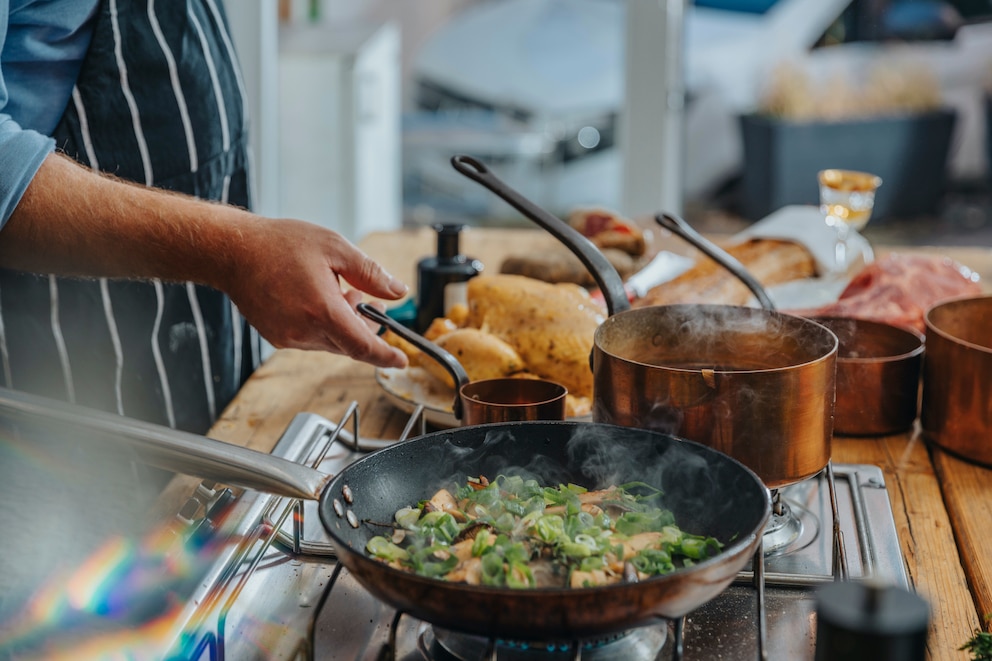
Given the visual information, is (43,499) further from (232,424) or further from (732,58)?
(732,58)

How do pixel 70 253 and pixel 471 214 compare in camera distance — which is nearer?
pixel 70 253

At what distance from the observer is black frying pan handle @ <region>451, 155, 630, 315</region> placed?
118 cm

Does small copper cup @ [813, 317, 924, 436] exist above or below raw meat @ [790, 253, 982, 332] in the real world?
below

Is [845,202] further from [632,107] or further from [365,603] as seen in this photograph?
[632,107]

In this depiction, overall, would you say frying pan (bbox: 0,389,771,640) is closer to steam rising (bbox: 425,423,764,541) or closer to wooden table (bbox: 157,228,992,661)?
steam rising (bbox: 425,423,764,541)

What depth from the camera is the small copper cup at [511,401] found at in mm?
1096

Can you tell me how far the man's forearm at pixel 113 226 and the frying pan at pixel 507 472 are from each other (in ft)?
1.02

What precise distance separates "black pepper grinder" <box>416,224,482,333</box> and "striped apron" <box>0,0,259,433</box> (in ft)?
1.13

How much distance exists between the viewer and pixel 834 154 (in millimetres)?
4246

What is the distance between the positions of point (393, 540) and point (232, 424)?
614 mm

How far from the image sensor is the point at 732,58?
4.14m

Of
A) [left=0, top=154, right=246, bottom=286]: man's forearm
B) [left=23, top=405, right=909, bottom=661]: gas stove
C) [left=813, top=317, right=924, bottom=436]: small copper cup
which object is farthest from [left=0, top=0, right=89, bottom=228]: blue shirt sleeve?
[left=813, top=317, right=924, bottom=436]: small copper cup

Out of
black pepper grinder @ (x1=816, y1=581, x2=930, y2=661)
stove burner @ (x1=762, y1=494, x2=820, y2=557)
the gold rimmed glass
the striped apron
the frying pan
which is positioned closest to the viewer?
black pepper grinder @ (x1=816, y1=581, x2=930, y2=661)

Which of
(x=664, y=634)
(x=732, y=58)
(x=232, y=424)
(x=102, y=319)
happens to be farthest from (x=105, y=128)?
(x=732, y=58)
